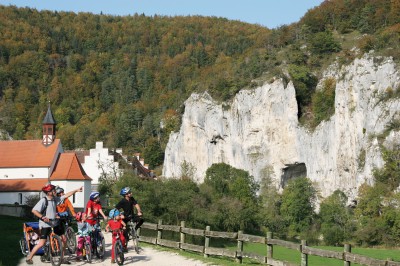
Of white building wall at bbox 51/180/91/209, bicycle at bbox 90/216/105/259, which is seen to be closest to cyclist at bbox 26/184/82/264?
bicycle at bbox 90/216/105/259

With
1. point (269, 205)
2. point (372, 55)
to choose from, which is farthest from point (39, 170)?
point (372, 55)

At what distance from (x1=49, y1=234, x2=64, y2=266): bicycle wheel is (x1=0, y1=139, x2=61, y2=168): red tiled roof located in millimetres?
46449

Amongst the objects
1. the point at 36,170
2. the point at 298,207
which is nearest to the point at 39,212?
the point at 36,170

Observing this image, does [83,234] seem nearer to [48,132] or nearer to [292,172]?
[48,132]

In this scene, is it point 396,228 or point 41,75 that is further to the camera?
point 41,75

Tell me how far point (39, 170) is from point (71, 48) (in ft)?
375

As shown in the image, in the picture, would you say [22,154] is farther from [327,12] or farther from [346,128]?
[327,12]

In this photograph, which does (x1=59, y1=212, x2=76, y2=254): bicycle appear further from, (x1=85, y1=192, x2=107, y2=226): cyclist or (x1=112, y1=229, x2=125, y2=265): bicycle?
(x1=112, y1=229, x2=125, y2=265): bicycle

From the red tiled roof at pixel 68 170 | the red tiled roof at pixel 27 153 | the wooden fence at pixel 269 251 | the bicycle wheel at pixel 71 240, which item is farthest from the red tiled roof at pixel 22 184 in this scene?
the bicycle wheel at pixel 71 240

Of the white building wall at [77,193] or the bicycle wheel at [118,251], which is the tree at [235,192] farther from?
the bicycle wheel at [118,251]

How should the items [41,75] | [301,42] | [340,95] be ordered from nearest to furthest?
[340,95] → [301,42] → [41,75]

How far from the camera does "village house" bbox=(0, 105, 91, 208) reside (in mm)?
60375

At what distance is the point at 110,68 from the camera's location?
16838 cm

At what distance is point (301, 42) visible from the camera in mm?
100375
